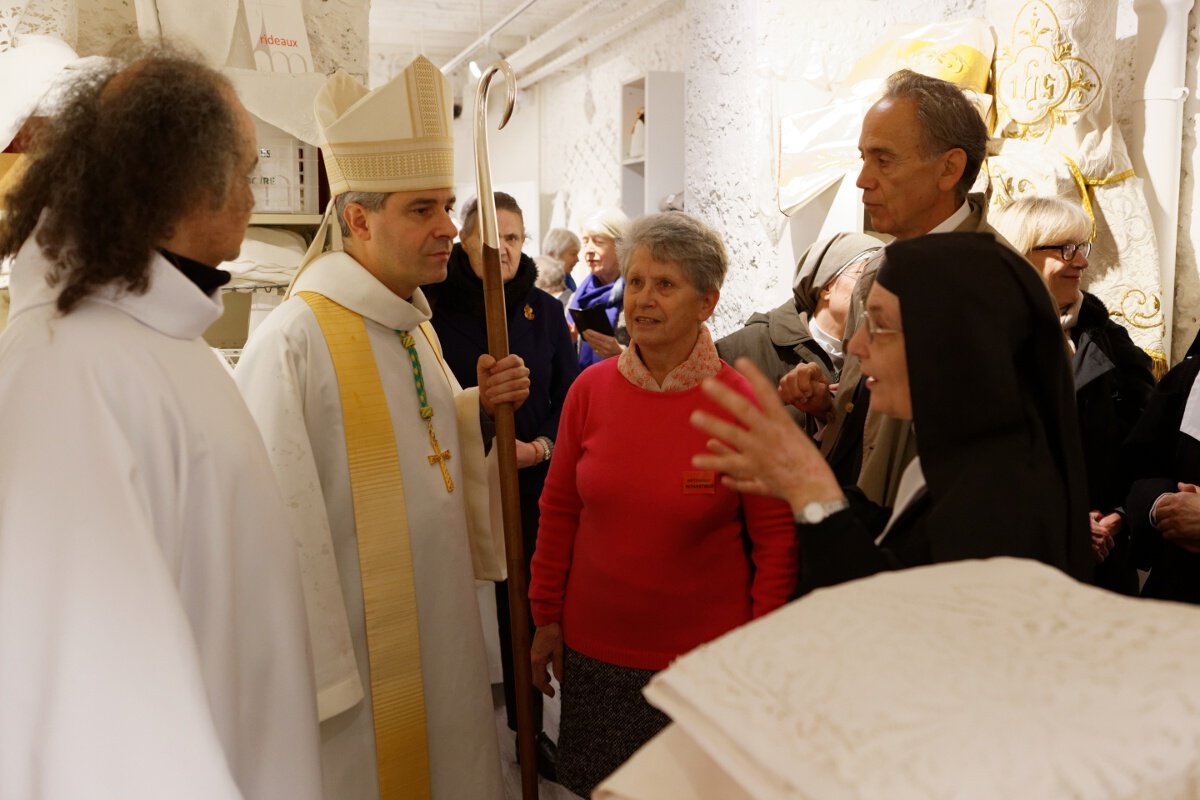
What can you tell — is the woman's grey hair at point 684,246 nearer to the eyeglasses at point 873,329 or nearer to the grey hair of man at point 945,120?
the grey hair of man at point 945,120

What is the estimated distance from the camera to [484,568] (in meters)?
2.54

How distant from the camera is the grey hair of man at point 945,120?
6.71ft

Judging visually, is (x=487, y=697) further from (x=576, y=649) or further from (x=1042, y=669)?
(x=1042, y=669)

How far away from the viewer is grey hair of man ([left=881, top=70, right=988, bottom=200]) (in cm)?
204

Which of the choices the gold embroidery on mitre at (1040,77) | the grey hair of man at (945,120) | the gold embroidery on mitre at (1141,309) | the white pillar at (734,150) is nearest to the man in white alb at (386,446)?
the grey hair of man at (945,120)

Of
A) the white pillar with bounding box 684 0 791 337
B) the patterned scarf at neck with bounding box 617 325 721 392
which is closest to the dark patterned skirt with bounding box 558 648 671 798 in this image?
the patterned scarf at neck with bounding box 617 325 721 392

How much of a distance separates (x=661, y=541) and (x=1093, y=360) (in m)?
1.45

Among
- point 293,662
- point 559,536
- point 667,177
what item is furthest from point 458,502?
point 667,177

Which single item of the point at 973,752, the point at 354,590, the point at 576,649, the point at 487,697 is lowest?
the point at 487,697

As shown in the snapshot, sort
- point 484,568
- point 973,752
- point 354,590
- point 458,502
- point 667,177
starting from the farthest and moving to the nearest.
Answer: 1. point 667,177
2. point 484,568
3. point 458,502
4. point 354,590
5. point 973,752

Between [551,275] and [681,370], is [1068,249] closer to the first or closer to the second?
[681,370]

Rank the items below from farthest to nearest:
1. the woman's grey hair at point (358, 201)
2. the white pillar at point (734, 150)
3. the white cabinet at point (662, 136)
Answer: the white cabinet at point (662, 136) < the white pillar at point (734, 150) < the woman's grey hair at point (358, 201)

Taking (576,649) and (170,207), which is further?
(576,649)

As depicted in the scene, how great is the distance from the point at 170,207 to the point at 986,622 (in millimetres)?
1275
